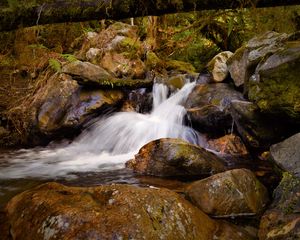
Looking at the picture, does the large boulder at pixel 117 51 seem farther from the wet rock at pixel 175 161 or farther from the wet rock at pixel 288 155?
the wet rock at pixel 288 155

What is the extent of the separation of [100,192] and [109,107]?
5.40 m

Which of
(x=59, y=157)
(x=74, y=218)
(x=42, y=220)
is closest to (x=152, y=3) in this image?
(x=74, y=218)

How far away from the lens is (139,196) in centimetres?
383

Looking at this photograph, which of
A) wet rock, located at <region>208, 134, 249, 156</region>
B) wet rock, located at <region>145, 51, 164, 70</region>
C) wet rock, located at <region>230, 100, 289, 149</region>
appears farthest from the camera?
wet rock, located at <region>145, 51, 164, 70</region>

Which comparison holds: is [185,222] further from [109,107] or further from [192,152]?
[109,107]

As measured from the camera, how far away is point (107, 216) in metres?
3.47

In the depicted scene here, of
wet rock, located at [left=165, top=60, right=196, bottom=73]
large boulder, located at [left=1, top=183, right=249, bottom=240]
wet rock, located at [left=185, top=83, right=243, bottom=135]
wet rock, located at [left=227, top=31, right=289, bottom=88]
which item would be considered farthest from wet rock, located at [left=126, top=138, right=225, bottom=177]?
wet rock, located at [left=165, top=60, right=196, bottom=73]

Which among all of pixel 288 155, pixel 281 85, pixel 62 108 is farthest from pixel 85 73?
pixel 288 155

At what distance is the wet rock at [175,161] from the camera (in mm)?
6035

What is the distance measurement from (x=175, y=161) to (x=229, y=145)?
197cm

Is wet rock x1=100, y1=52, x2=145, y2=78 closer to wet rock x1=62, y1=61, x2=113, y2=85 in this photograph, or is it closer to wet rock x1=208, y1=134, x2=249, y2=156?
wet rock x1=62, y1=61, x2=113, y2=85

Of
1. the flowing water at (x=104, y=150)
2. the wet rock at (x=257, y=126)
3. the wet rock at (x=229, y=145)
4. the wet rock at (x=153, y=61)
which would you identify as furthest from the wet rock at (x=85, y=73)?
the wet rock at (x=257, y=126)

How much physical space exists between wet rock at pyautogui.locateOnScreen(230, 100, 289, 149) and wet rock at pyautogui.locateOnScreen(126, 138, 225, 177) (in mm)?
1114

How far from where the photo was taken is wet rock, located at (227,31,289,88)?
7.66 metres
